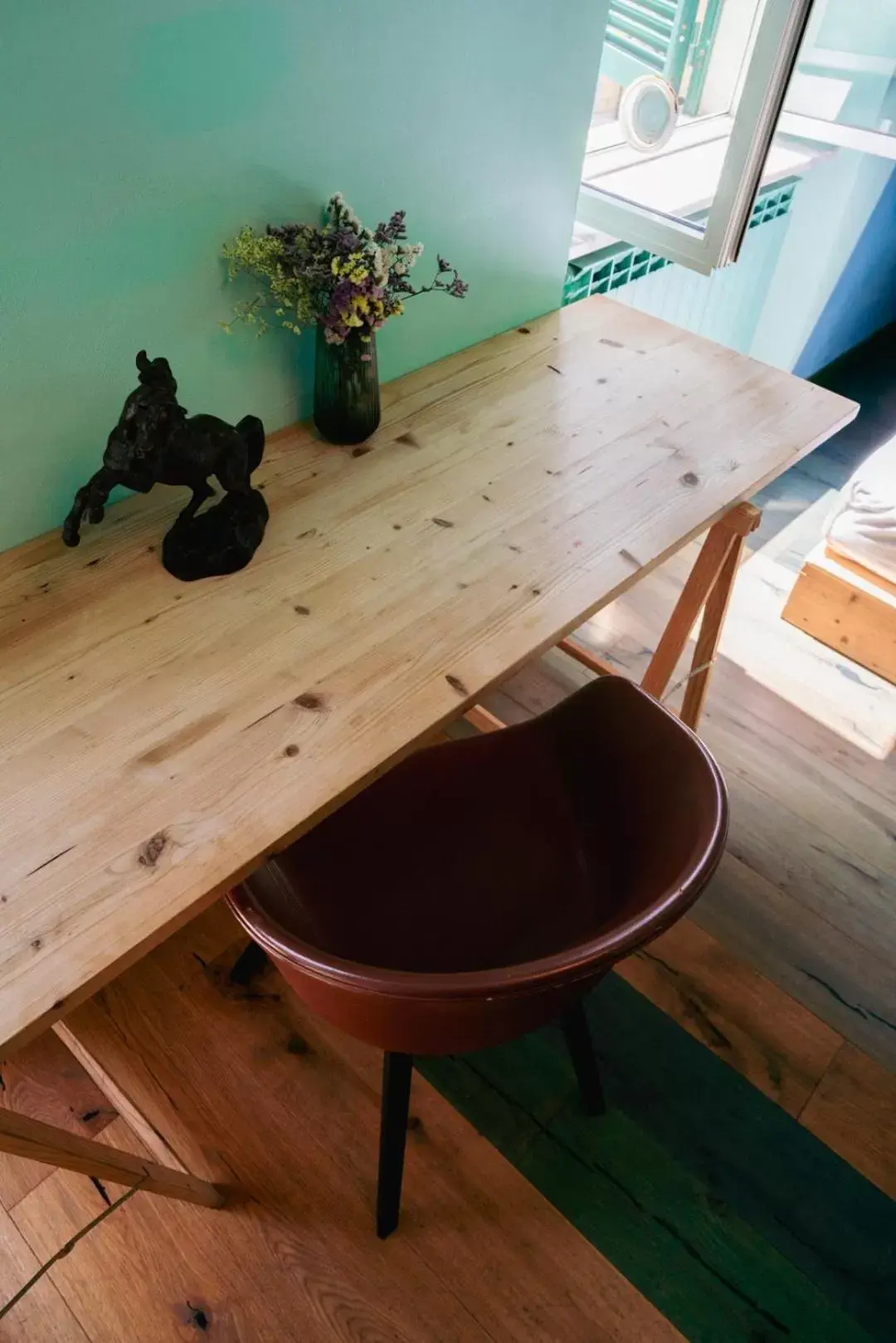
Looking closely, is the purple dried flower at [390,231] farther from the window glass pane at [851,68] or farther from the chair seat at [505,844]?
the window glass pane at [851,68]

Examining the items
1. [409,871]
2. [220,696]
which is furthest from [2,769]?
[409,871]

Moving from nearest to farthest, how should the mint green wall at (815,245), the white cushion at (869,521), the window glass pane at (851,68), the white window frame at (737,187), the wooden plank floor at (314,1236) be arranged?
the wooden plank floor at (314,1236) < the white window frame at (737,187) < the white cushion at (869,521) < the window glass pane at (851,68) < the mint green wall at (815,245)

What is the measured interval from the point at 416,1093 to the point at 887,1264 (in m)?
0.82

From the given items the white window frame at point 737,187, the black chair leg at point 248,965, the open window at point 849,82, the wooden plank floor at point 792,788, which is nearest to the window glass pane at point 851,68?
the open window at point 849,82

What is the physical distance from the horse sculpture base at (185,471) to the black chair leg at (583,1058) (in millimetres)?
885

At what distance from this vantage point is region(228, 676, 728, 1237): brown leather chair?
1010 mm

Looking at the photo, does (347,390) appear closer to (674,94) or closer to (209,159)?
(209,159)

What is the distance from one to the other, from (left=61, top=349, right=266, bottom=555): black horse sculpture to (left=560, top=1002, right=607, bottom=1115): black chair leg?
0.91 m

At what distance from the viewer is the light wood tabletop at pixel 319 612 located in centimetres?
95

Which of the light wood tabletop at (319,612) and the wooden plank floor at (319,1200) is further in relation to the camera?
the wooden plank floor at (319,1200)

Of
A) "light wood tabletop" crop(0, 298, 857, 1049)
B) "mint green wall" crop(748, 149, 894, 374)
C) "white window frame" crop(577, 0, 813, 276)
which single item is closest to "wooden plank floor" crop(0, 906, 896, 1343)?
"light wood tabletop" crop(0, 298, 857, 1049)

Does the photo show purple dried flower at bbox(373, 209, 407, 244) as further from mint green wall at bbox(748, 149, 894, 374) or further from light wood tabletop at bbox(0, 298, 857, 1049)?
mint green wall at bbox(748, 149, 894, 374)

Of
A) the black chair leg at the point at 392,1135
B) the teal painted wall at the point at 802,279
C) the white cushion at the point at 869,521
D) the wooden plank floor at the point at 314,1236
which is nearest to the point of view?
the black chair leg at the point at 392,1135

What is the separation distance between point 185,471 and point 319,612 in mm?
A: 262
